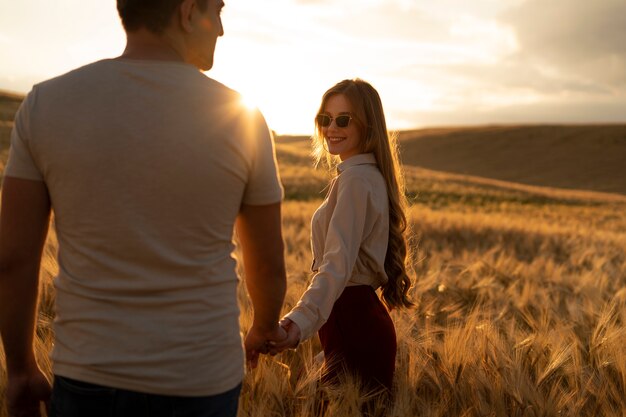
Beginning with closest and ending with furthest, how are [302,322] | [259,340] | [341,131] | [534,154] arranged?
[259,340] < [302,322] < [341,131] < [534,154]

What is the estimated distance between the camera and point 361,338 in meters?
2.33

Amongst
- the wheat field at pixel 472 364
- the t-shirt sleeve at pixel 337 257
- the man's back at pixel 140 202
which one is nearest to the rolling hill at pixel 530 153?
the wheat field at pixel 472 364

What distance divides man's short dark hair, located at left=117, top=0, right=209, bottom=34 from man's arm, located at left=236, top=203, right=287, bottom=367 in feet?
1.45

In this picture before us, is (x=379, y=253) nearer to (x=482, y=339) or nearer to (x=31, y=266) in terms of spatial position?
(x=482, y=339)

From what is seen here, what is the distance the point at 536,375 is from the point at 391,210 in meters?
1.13

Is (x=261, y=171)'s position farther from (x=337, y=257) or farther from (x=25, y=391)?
(x=337, y=257)

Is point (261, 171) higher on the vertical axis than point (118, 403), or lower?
higher

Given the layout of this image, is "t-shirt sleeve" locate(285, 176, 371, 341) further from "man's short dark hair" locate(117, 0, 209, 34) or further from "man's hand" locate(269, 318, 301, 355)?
"man's short dark hair" locate(117, 0, 209, 34)

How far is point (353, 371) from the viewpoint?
2352 millimetres

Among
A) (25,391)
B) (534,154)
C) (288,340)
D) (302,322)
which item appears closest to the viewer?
(25,391)

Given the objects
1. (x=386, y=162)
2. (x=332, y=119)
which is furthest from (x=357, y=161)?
(x=332, y=119)

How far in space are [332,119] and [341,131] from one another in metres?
0.07

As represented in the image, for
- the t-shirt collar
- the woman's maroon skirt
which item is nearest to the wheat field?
the woman's maroon skirt

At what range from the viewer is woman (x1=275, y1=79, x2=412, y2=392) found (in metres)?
2.19
